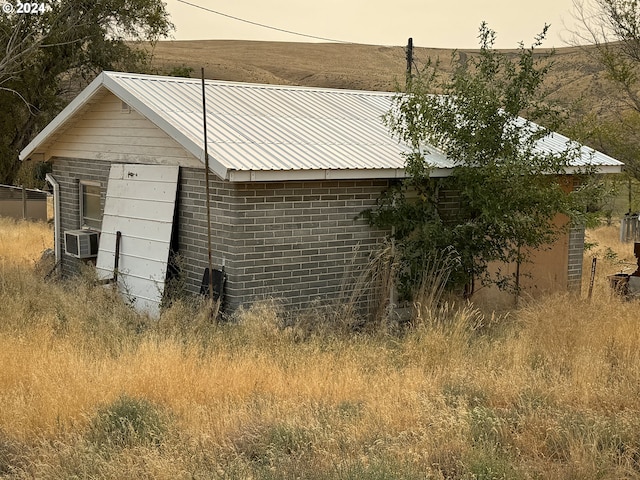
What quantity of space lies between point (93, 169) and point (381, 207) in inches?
206

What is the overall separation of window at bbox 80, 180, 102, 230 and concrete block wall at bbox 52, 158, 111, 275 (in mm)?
76

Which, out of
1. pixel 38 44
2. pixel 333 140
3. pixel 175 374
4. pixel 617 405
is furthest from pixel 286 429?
pixel 38 44

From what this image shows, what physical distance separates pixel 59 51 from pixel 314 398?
25.1 meters

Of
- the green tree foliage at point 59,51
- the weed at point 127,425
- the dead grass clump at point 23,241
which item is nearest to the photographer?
the weed at point 127,425

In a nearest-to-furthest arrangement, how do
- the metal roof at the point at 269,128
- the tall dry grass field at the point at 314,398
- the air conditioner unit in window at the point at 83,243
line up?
the tall dry grass field at the point at 314,398
the metal roof at the point at 269,128
the air conditioner unit in window at the point at 83,243

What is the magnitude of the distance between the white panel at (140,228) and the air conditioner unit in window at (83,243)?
614mm

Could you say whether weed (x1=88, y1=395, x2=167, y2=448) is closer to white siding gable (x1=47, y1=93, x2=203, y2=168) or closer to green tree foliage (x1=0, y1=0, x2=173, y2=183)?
white siding gable (x1=47, y1=93, x2=203, y2=168)

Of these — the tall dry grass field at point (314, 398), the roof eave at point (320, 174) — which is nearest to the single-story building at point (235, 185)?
the roof eave at point (320, 174)

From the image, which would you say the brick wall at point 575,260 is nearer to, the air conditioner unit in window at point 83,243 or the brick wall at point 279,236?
the brick wall at point 279,236

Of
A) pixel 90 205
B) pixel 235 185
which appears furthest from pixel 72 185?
pixel 235 185

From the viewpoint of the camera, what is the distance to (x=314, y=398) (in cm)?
681

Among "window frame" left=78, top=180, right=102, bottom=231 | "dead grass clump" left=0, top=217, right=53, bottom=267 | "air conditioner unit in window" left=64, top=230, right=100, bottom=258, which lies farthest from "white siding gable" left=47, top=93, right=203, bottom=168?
"dead grass clump" left=0, top=217, right=53, bottom=267

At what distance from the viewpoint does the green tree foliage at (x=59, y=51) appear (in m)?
27.7

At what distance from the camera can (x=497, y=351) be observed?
8.35 meters
